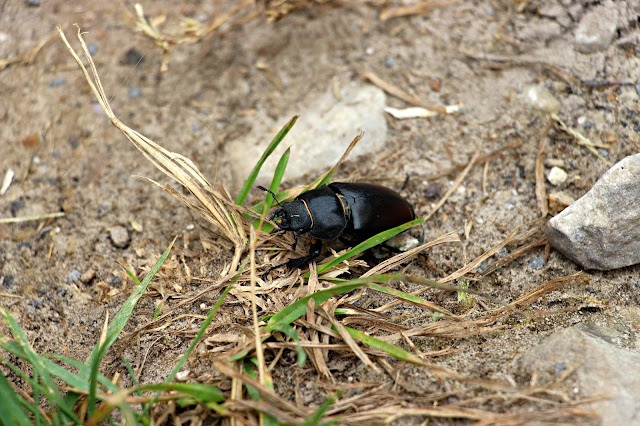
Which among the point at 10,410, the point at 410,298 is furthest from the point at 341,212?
the point at 10,410

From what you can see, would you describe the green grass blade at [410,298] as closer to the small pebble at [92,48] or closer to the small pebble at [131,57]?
the small pebble at [131,57]

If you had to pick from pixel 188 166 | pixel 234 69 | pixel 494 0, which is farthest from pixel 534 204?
pixel 234 69

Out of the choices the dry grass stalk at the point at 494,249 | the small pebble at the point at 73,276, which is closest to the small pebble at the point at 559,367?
the dry grass stalk at the point at 494,249

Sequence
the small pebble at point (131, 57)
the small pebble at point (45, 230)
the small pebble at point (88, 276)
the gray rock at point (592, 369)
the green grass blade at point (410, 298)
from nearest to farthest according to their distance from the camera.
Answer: the gray rock at point (592, 369) → the green grass blade at point (410, 298) → the small pebble at point (88, 276) → the small pebble at point (45, 230) → the small pebble at point (131, 57)

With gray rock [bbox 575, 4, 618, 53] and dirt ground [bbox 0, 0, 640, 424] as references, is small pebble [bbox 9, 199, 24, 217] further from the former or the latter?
gray rock [bbox 575, 4, 618, 53]

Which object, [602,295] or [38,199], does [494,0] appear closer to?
[602,295]

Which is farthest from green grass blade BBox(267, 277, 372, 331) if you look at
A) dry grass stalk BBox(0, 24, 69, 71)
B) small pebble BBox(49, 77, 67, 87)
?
dry grass stalk BBox(0, 24, 69, 71)
